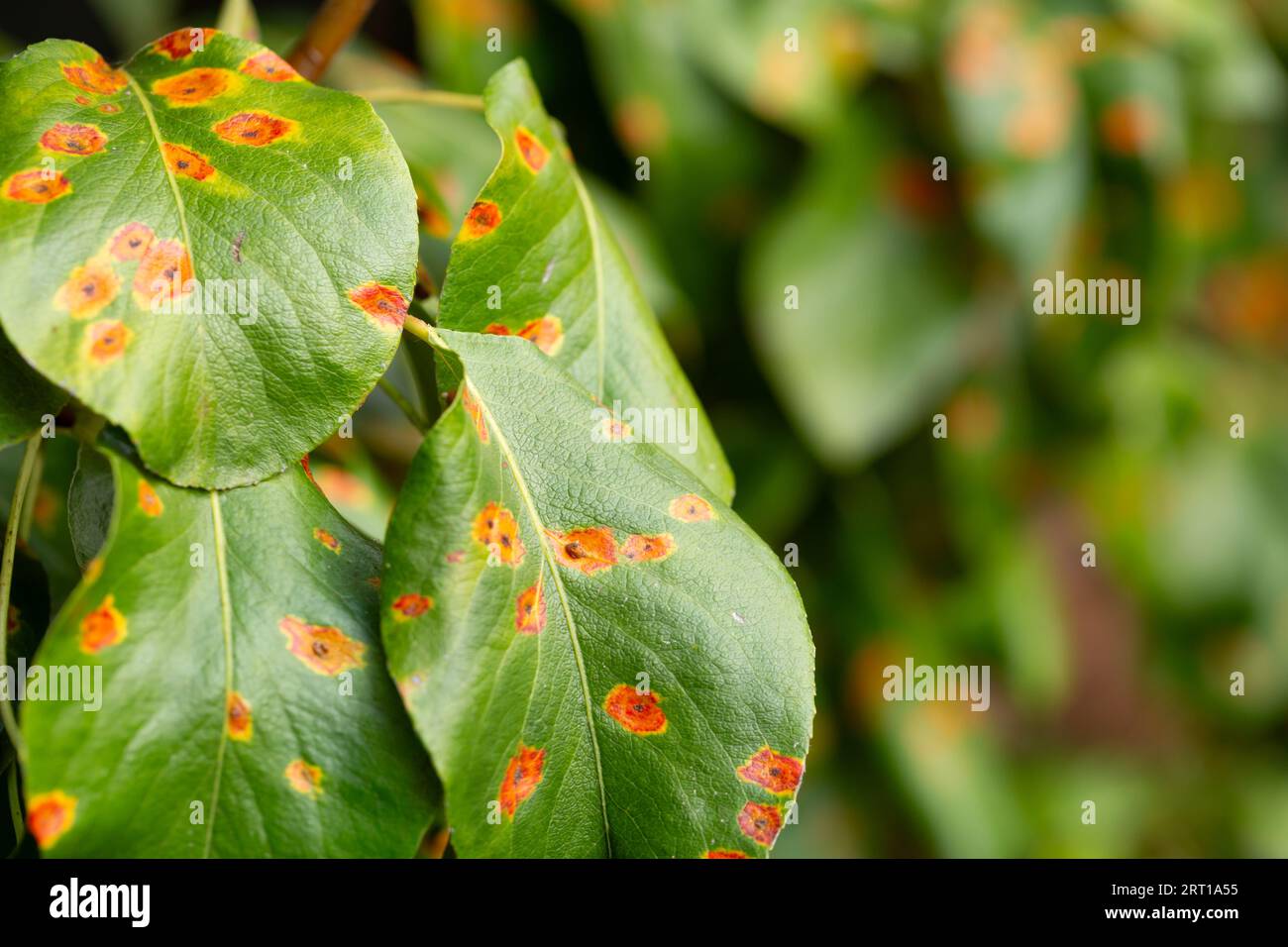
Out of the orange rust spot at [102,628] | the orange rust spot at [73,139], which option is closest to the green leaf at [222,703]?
the orange rust spot at [102,628]

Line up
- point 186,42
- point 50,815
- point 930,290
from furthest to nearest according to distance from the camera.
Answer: point 930,290, point 186,42, point 50,815

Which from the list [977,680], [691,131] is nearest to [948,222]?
[691,131]

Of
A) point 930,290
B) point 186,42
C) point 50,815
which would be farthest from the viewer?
point 930,290

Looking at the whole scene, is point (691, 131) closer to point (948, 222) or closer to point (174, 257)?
point (948, 222)

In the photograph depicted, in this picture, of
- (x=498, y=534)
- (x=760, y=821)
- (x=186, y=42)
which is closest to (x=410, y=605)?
(x=498, y=534)

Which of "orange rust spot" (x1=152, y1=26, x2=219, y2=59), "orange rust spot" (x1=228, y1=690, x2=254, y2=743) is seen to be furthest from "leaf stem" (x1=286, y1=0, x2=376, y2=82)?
"orange rust spot" (x1=228, y1=690, x2=254, y2=743)

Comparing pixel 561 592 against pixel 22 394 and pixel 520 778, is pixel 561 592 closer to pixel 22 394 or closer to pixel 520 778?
pixel 520 778

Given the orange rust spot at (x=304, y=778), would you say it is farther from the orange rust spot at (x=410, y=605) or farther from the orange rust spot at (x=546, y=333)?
the orange rust spot at (x=546, y=333)
